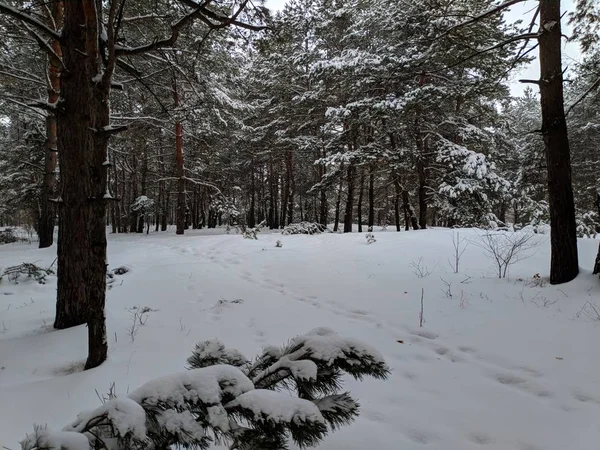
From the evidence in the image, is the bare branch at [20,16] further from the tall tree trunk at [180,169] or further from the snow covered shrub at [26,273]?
the tall tree trunk at [180,169]

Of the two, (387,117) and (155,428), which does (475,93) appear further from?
(155,428)

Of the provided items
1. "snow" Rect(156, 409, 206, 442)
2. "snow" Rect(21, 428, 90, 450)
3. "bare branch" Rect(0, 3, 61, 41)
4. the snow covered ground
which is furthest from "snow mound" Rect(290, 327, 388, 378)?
"bare branch" Rect(0, 3, 61, 41)

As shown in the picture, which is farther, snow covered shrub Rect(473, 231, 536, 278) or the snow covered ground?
snow covered shrub Rect(473, 231, 536, 278)

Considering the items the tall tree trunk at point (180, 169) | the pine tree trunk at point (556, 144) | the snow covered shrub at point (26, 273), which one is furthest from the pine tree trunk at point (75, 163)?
the tall tree trunk at point (180, 169)

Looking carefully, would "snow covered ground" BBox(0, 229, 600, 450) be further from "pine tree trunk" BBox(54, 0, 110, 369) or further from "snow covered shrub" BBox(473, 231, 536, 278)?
"pine tree trunk" BBox(54, 0, 110, 369)

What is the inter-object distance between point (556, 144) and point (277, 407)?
225 inches

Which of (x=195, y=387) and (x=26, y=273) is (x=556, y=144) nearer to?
(x=195, y=387)

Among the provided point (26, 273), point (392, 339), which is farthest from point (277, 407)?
point (26, 273)

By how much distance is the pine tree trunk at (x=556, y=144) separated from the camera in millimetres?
4816

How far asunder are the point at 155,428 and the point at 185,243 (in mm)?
11288

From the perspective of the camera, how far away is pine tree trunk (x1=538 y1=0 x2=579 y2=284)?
15.8ft

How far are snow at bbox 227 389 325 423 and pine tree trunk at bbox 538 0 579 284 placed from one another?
530 cm

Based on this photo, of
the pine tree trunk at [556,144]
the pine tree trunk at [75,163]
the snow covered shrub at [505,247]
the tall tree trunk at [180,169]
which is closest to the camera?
the pine tree trunk at [75,163]

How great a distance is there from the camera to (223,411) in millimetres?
927
